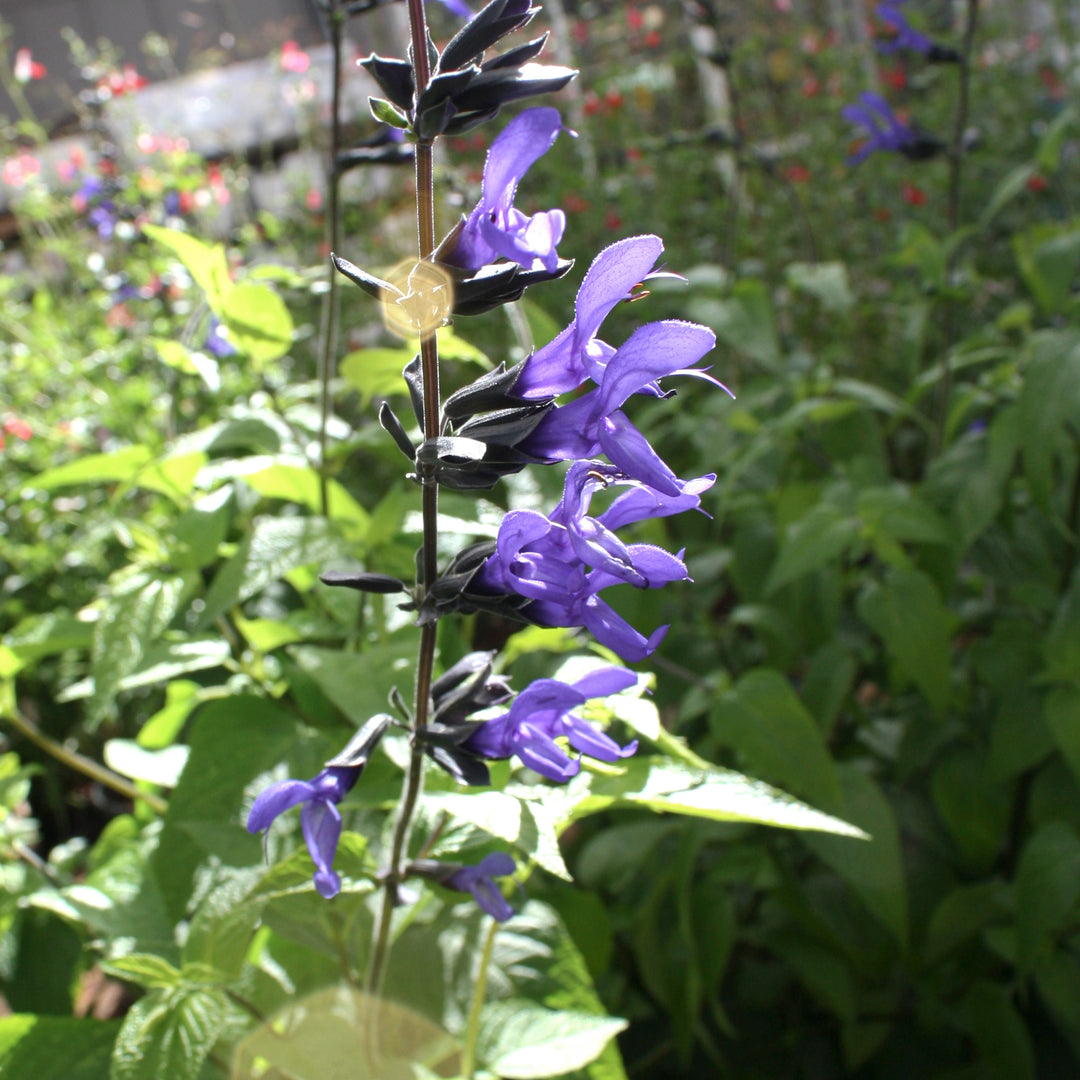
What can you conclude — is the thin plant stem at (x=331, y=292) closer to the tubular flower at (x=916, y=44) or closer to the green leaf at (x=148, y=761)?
the green leaf at (x=148, y=761)

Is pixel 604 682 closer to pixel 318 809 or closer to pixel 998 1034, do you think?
pixel 318 809

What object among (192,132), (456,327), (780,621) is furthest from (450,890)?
(192,132)

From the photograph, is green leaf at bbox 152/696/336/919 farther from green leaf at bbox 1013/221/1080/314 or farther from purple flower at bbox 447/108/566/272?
green leaf at bbox 1013/221/1080/314

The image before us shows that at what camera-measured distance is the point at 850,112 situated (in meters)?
2.04

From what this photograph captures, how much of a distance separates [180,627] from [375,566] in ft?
1.15

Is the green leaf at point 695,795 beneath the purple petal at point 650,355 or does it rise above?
beneath

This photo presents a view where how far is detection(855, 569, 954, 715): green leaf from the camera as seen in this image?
1.18 meters

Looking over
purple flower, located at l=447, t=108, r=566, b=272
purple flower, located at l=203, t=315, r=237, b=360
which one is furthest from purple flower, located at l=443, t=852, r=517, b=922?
purple flower, located at l=203, t=315, r=237, b=360

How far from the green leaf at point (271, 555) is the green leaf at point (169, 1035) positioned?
31cm

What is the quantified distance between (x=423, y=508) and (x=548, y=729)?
0.17m

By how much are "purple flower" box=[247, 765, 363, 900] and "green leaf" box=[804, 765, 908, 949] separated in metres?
0.66

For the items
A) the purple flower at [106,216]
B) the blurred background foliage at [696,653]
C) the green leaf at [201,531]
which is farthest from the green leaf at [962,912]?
the purple flower at [106,216]

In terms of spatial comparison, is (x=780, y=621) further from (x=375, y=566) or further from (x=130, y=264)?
(x=130, y=264)

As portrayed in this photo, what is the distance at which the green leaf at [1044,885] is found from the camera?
43.1 inches
